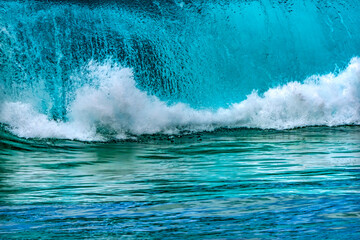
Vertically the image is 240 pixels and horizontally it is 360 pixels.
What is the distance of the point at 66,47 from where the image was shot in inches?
920

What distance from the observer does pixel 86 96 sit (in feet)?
60.1

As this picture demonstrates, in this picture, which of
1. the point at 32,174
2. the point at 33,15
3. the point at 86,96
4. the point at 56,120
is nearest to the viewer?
the point at 32,174

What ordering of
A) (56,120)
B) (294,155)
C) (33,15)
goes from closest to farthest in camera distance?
(294,155) < (56,120) < (33,15)

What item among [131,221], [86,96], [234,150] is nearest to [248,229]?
[131,221]

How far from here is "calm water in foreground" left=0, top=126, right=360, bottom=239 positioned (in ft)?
16.3

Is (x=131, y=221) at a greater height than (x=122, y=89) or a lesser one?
lesser

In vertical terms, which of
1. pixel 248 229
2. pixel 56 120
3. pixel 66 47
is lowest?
pixel 248 229

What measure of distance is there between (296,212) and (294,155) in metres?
5.28

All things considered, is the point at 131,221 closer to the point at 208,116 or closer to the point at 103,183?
the point at 103,183

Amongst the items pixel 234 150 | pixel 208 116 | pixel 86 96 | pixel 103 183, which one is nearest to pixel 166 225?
pixel 103 183

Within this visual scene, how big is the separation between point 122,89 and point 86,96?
1.07 metres

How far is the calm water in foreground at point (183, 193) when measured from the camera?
4953 millimetres

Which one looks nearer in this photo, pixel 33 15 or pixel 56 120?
pixel 56 120

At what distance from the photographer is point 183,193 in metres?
6.67
